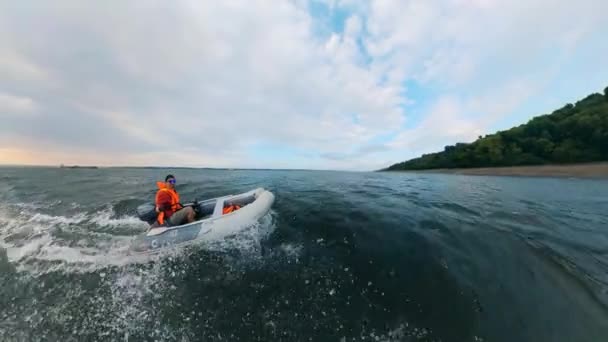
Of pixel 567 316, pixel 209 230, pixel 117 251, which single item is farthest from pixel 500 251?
pixel 117 251

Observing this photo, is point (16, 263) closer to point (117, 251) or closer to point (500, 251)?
point (117, 251)

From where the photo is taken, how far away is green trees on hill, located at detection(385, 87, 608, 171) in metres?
34.8

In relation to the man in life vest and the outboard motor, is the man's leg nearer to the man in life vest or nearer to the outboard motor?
the man in life vest

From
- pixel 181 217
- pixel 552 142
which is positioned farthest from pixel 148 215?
pixel 552 142

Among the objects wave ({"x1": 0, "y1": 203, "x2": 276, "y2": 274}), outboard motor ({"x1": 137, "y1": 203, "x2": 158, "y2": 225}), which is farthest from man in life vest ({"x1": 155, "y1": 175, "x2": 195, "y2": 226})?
wave ({"x1": 0, "y1": 203, "x2": 276, "y2": 274})

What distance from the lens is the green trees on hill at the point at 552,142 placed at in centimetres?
3475

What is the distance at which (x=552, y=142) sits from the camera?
40.6 meters

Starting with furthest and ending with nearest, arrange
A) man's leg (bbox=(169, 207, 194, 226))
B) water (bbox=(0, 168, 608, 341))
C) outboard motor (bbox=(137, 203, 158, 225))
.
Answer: outboard motor (bbox=(137, 203, 158, 225))
man's leg (bbox=(169, 207, 194, 226))
water (bbox=(0, 168, 608, 341))

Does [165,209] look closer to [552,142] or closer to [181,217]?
[181,217]

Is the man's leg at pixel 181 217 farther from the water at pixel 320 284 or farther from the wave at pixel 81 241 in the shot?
the water at pixel 320 284

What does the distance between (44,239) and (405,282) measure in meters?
9.61

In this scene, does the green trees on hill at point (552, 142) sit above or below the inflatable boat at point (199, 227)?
above

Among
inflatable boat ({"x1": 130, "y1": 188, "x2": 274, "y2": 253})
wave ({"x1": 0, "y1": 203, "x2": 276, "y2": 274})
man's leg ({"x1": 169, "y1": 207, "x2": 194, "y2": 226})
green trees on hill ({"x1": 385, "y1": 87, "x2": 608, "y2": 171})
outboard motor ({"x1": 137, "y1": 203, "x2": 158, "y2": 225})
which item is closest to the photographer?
wave ({"x1": 0, "y1": 203, "x2": 276, "y2": 274})

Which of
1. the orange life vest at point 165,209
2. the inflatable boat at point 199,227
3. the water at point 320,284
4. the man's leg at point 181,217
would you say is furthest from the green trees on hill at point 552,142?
the orange life vest at point 165,209
